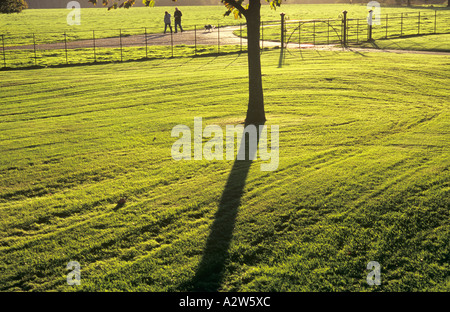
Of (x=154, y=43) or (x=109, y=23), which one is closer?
(x=154, y=43)

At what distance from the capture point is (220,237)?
7.16 meters

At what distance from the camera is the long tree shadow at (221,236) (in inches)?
237

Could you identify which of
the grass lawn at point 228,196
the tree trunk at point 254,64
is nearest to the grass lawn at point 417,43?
the grass lawn at point 228,196

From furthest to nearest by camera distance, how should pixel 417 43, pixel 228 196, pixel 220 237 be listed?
pixel 417 43 → pixel 228 196 → pixel 220 237

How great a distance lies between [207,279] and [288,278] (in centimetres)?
99

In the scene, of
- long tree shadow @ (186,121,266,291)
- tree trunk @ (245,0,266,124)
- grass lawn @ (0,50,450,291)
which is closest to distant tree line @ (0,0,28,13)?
grass lawn @ (0,50,450,291)

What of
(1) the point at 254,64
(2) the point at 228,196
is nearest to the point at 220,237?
(2) the point at 228,196

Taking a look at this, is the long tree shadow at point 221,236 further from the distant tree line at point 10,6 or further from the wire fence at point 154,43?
the distant tree line at point 10,6

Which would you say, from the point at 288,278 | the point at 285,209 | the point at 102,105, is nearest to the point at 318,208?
the point at 285,209

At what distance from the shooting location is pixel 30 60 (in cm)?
2916

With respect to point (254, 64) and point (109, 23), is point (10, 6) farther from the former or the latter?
point (254, 64)

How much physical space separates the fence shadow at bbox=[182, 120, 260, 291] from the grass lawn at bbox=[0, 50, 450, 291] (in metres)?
0.03

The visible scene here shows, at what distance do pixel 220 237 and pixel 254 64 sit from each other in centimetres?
729

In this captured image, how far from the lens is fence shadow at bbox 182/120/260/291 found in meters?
6.00
